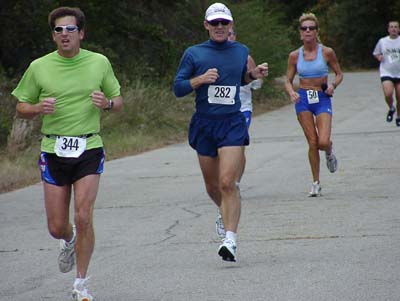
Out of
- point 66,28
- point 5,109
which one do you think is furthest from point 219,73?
point 5,109

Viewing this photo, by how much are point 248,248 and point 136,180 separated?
630cm

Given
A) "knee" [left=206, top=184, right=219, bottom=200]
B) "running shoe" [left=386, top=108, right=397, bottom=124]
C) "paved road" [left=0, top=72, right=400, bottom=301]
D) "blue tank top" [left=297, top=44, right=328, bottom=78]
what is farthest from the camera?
"running shoe" [left=386, top=108, right=397, bottom=124]

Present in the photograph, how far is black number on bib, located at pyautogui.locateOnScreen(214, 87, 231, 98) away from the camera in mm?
8742

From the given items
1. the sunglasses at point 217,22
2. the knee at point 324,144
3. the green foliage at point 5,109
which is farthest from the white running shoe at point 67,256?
the green foliage at point 5,109

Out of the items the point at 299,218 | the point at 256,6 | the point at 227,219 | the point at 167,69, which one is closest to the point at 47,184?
the point at 227,219

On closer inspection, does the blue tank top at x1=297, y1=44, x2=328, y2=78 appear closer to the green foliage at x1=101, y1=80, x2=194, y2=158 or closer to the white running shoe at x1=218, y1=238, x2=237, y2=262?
the white running shoe at x1=218, y1=238, x2=237, y2=262

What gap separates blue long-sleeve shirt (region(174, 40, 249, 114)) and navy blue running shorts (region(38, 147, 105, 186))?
151 centimetres

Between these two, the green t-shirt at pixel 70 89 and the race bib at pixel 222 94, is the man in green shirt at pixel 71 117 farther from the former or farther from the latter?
the race bib at pixel 222 94

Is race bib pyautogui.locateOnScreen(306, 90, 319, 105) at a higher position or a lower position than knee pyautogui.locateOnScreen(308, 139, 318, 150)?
higher

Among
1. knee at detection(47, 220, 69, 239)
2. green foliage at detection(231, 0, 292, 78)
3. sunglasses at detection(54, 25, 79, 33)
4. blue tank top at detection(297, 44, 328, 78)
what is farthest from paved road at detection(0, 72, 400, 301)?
green foliage at detection(231, 0, 292, 78)

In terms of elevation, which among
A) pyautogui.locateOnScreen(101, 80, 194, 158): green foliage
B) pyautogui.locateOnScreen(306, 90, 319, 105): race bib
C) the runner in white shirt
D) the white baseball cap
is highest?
the white baseball cap

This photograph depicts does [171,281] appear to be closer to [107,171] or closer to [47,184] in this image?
[47,184]

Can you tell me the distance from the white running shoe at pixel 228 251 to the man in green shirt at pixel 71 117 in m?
1.23

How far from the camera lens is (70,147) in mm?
7379
